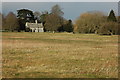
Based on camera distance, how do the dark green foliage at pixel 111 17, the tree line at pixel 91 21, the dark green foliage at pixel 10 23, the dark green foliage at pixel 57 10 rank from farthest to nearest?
1. the dark green foliage at pixel 57 10
2. the tree line at pixel 91 21
3. the dark green foliage at pixel 10 23
4. the dark green foliage at pixel 111 17

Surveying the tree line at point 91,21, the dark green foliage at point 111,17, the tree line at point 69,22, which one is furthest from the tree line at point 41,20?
the dark green foliage at point 111,17

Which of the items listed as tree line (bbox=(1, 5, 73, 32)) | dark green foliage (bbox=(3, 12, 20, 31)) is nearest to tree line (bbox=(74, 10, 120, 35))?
tree line (bbox=(1, 5, 73, 32))

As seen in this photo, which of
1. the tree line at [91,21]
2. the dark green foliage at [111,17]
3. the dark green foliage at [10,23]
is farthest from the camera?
the tree line at [91,21]

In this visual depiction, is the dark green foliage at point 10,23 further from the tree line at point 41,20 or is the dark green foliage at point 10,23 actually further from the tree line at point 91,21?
the tree line at point 91,21

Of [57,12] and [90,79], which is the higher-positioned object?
[57,12]

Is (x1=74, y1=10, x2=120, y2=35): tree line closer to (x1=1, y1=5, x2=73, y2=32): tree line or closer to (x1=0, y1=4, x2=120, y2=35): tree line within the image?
(x1=0, y1=4, x2=120, y2=35): tree line

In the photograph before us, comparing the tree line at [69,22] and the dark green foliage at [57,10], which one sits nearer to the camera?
the tree line at [69,22]

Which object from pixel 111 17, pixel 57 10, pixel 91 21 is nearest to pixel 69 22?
pixel 57 10

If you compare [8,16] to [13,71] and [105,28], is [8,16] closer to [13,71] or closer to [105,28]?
[105,28]

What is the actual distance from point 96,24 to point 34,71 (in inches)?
3796

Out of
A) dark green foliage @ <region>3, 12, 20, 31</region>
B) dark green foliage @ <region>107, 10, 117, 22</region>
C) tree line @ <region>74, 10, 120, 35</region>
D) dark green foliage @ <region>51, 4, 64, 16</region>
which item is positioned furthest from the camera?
dark green foliage @ <region>51, 4, 64, 16</region>

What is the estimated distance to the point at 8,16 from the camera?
102 metres

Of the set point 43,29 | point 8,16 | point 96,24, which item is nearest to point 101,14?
point 96,24

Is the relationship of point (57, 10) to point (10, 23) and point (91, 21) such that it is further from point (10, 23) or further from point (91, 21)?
point (10, 23)
